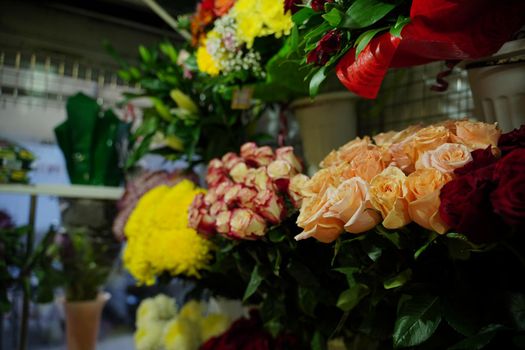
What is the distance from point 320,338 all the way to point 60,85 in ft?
5.97

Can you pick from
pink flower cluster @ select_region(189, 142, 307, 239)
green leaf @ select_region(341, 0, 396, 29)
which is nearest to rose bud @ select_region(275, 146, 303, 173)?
pink flower cluster @ select_region(189, 142, 307, 239)

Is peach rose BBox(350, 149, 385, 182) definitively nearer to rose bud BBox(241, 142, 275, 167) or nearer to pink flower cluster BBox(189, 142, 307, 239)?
pink flower cluster BBox(189, 142, 307, 239)

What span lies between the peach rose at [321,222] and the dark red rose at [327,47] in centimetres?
21

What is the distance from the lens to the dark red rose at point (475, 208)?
1.38 feet

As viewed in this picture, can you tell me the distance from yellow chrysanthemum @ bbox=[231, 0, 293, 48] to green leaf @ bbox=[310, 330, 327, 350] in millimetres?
589

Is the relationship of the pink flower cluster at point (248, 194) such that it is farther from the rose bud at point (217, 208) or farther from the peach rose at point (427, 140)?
the peach rose at point (427, 140)

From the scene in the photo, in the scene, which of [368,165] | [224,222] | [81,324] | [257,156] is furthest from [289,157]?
[81,324]

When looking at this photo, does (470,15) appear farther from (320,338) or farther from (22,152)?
(22,152)

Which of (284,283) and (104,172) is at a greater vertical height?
(104,172)

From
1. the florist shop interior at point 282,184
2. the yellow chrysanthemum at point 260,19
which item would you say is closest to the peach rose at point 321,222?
the florist shop interior at point 282,184

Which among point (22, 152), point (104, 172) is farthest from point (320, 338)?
point (22, 152)

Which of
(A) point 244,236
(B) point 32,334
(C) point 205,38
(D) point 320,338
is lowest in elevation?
(B) point 32,334

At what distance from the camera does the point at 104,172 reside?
5.66 feet

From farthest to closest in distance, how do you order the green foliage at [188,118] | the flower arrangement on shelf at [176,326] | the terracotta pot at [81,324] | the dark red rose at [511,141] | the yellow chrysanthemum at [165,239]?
1. the terracotta pot at [81,324]
2. the green foliage at [188,118]
3. the flower arrangement on shelf at [176,326]
4. the yellow chrysanthemum at [165,239]
5. the dark red rose at [511,141]
